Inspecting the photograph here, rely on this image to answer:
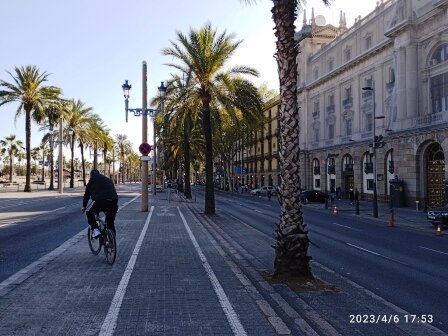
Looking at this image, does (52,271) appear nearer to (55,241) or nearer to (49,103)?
(55,241)

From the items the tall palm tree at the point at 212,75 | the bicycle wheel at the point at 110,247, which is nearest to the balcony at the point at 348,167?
the tall palm tree at the point at 212,75

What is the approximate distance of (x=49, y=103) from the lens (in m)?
52.6

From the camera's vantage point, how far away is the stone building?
108ft

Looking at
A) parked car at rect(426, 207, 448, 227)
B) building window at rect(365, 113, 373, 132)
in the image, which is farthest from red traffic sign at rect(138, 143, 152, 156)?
building window at rect(365, 113, 373, 132)

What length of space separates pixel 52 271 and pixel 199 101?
57.1 feet

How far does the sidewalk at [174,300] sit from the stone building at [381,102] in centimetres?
2199

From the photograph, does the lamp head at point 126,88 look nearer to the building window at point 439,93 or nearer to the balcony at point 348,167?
the building window at point 439,93

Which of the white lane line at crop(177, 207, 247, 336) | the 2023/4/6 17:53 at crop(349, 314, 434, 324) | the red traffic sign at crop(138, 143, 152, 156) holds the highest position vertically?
the red traffic sign at crop(138, 143, 152, 156)

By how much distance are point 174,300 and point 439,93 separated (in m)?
31.8

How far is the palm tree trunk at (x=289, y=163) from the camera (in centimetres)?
787

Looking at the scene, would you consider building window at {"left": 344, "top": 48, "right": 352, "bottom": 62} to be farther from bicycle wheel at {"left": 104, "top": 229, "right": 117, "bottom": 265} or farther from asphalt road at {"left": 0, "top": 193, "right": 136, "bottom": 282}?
bicycle wheel at {"left": 104, "top": 229, "right": 117, "bottom": 265}

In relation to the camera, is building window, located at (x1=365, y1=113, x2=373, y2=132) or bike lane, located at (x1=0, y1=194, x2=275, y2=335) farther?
building window, located at (x1=365, y1=113, x2=373, y2=132)

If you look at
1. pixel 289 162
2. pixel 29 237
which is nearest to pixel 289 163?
pixel 289 162

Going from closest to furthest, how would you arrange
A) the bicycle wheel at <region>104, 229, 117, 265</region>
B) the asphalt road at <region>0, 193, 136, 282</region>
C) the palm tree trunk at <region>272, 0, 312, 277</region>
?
the palm tree trunk at <region>272, 0, 312, 277</region>, the bicycle wheel at <region>104, 229, 117, 265</region>, the asphalt road at <region>0, 193, 136, 282</region>
